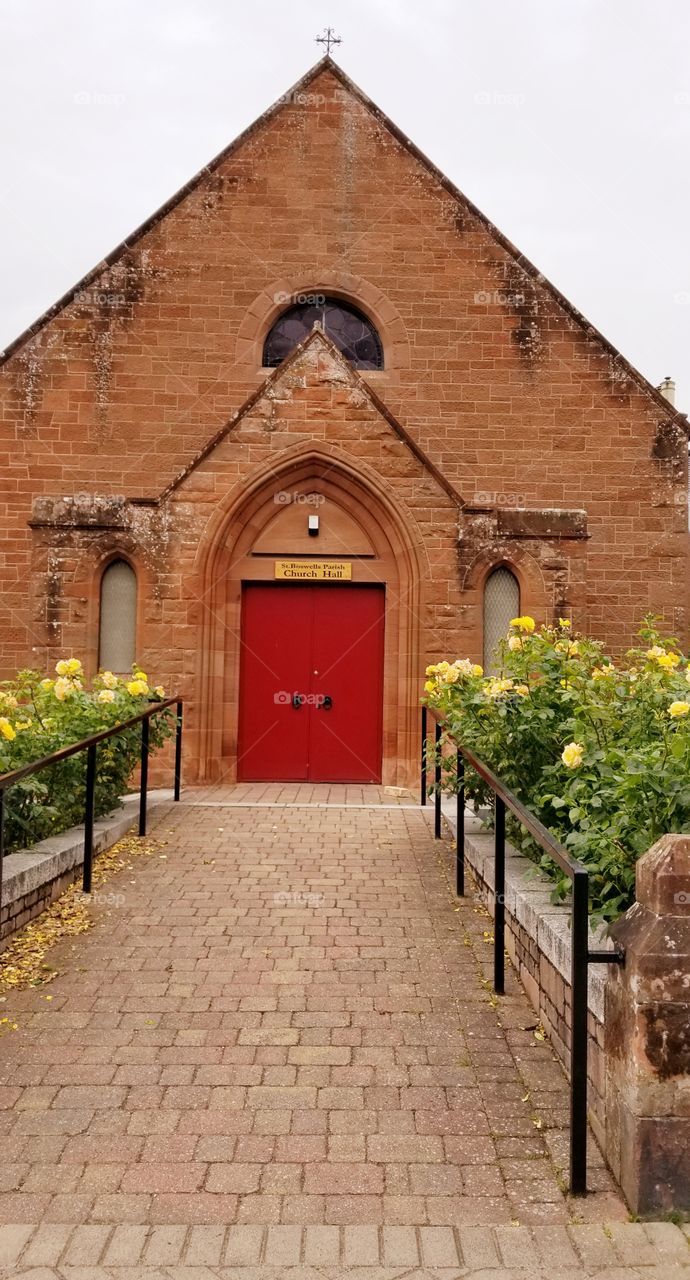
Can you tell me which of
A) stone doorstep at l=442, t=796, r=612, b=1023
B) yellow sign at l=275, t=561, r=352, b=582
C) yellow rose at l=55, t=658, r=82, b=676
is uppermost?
yellow sign at l=275, t=561, r=352, b=582

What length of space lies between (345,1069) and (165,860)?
3.43m

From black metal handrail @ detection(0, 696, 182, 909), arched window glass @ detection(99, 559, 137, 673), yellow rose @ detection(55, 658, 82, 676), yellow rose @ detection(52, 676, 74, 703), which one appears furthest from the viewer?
arched window glass @ detection(99, 559, 137, 673)

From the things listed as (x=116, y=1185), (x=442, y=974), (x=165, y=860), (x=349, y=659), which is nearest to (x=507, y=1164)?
(x=116, y=1185)

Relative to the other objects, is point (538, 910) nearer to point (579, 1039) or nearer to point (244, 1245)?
point (579, 1039)

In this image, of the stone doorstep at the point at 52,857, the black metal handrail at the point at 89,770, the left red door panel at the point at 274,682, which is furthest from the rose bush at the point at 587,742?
the left red door panel at the point at 274,682

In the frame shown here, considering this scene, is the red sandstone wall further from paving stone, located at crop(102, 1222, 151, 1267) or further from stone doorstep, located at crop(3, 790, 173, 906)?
paving stone, located at crop(102, 1222, 151, 1267)

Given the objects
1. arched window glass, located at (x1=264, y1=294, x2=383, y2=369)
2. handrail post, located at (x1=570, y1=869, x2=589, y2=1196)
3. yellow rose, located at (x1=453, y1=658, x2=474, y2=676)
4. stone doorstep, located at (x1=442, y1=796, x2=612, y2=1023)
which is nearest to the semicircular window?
arched window glass, located at (x1=264, y1=294, x2=383, y2=369)

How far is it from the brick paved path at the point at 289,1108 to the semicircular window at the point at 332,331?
8.86 metres

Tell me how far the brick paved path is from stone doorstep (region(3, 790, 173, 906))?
1.60 feet

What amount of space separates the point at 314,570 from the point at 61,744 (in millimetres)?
5477

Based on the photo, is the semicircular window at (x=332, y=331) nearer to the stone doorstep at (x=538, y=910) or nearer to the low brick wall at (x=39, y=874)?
the low brick wall at (x=39, y=874)

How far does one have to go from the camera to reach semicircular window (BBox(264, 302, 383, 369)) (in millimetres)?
12477

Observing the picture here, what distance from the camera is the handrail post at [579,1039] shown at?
110 inches

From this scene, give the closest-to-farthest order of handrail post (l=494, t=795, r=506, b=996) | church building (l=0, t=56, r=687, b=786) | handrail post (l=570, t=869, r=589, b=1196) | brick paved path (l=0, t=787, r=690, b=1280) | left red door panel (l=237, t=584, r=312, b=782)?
brick paved path (l=0, t=787, r=690, b=1280)
handrail post (l=570, t=869, r=589, b=1196)
handrail post (l=494, t=795, r=506, b=996)
church building (l=0, t=56, r=687, b=786)
left red door panel (l=237, t=584, r=312, b=782)
